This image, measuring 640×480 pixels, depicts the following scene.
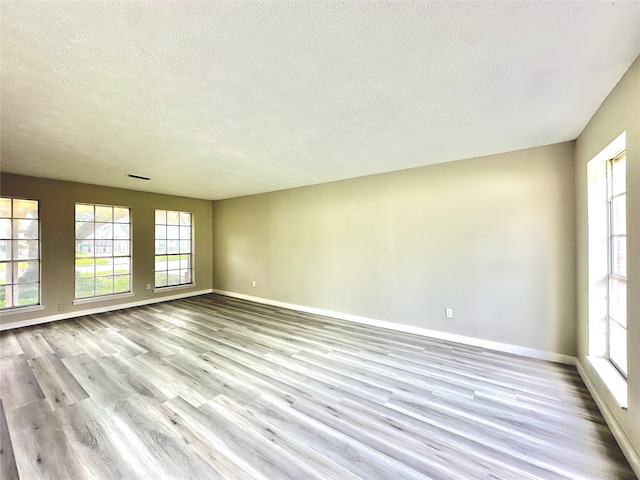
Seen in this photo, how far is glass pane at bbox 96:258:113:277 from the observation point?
209 inches

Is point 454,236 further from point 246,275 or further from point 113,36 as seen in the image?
point 246,275

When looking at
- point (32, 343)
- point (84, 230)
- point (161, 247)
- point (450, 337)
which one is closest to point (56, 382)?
point (32, 343)

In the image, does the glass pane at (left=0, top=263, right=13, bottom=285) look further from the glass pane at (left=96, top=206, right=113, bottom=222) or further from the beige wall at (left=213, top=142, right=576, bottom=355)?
the beige wall at (left=213, top=142, right=576, bottom=355)

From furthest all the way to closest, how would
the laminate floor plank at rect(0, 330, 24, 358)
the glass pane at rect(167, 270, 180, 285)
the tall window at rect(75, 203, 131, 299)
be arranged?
the glass pane at rect(167, 270, 180, 285)
the tall window at rect(75, 203, 131, 299)
the laminate floor plank at rect(0, 330, 24, 358)

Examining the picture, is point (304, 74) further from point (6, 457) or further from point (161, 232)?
point (161, 232)

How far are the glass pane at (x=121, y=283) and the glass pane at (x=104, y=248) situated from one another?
20.7 inches

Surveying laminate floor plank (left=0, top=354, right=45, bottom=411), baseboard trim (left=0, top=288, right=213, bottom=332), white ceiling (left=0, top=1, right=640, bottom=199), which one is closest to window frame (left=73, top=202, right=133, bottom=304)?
baseboard trim (left=0, top=288, right=213, bottom=332)

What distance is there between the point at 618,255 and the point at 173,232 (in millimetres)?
7642

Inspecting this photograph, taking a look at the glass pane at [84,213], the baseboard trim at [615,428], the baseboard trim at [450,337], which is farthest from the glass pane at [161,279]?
the baseboard trim at [615,428]

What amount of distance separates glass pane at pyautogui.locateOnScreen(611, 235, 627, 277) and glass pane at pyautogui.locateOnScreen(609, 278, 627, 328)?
0.09m

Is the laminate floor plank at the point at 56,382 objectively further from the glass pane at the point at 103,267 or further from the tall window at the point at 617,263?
the tall window at the point at 617,263

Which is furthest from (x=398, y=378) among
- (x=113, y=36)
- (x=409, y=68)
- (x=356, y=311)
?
(x=113, y=36)

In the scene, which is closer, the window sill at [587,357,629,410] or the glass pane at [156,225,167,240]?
the window sill at [587,357,629,410]

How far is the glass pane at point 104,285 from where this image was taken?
531cm
